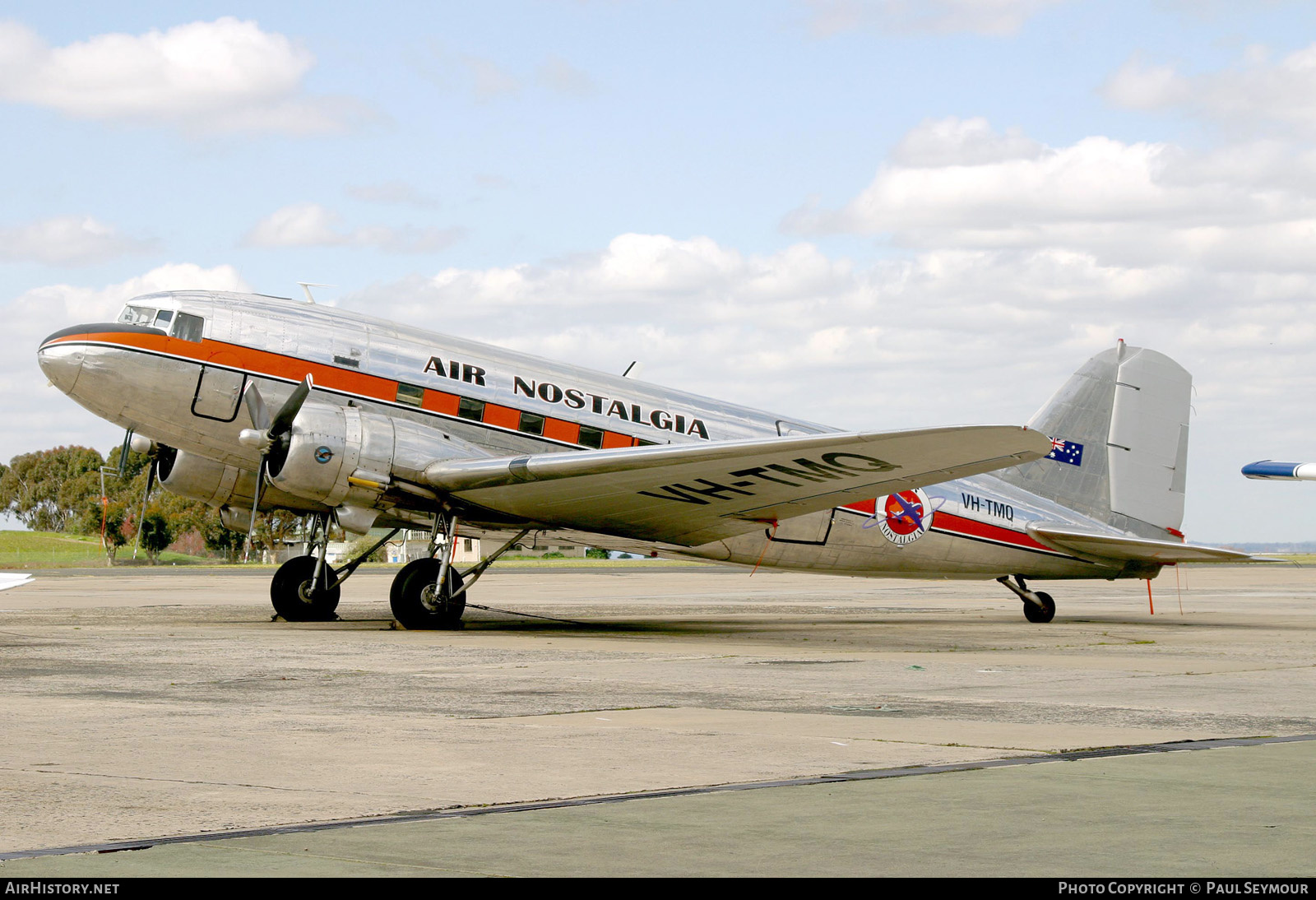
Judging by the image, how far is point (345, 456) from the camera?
54.2 ft

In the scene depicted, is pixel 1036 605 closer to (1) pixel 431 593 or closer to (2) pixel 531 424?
(2) pixel 531 424

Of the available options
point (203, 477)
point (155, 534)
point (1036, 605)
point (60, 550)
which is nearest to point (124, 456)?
point (203, 477)

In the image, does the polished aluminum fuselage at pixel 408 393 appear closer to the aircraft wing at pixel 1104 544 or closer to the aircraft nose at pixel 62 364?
the aircraft nose at pixel 62 364

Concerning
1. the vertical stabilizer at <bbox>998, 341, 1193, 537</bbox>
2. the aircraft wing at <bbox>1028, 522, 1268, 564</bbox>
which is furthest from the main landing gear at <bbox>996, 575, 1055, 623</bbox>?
the vertical stabilizer at <bbox>998, 341, 1193, 537</bbox>

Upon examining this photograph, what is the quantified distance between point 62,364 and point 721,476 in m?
8.66

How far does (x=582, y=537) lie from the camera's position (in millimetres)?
→ 19562


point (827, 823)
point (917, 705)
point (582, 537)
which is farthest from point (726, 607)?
point (827, 823)

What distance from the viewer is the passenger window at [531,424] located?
18.3 meters

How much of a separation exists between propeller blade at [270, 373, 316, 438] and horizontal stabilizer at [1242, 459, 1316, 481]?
1766 inches

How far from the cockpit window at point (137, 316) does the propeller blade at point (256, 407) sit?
163 centimetres

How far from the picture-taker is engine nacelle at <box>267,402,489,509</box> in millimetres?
16375

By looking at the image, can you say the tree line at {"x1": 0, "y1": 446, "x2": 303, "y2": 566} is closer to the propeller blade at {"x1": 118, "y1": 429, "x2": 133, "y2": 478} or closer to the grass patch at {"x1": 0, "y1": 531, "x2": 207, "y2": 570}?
the grass patch at {"x1": 0, "y1": 531, "x2": 207, "y2": 570}

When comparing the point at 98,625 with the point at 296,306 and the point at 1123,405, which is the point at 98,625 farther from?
the point at 1123,405

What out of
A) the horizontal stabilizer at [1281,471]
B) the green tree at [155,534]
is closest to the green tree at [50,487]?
the green tree at [155,534]
